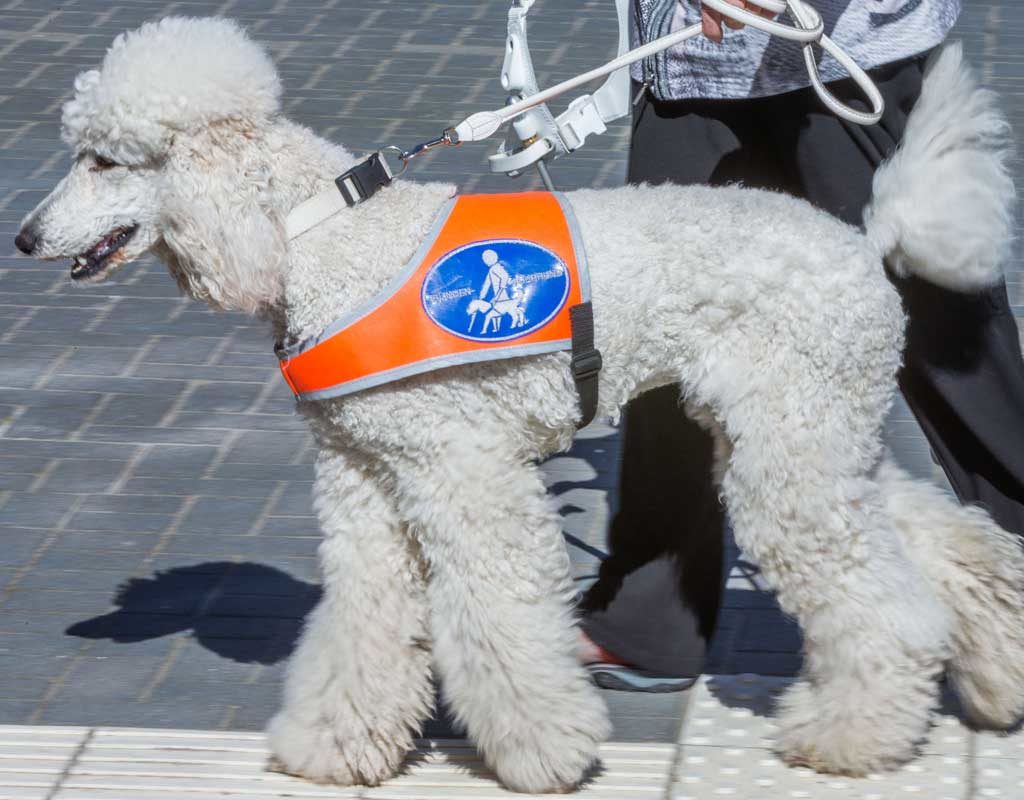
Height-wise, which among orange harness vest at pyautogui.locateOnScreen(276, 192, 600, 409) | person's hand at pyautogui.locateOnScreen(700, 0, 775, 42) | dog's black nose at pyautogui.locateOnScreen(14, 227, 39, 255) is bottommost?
orange harness vest at pyautogui.locateOnScreen(276, 192, 600, 409)

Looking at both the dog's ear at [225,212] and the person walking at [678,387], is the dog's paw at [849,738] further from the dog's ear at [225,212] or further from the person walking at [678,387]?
the dog's ear at [225,212]

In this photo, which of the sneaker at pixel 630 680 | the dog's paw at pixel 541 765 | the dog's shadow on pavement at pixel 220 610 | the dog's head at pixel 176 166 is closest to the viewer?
the dog's head at pixel 176 166

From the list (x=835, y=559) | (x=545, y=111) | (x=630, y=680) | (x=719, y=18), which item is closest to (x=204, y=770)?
(x=630, y=680)

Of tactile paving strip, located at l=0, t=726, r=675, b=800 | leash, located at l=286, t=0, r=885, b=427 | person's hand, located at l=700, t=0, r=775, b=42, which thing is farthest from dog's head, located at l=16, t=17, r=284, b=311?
tactile paving strip, located at l=0, t=726, r=675, b=800

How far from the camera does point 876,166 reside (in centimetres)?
392

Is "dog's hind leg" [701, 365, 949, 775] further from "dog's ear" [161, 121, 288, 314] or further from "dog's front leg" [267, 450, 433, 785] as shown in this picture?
"dog's ear" [161, 121, 288, 314]

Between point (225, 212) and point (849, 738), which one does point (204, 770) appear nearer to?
point (225, 212)

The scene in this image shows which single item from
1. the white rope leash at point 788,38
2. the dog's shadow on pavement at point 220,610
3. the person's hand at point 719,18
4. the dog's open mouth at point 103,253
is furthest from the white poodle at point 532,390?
the dog's shadow on pavement at point 220,610

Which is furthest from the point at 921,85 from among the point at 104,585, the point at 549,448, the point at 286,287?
the point at 104,585

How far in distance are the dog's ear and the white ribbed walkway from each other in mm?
1037

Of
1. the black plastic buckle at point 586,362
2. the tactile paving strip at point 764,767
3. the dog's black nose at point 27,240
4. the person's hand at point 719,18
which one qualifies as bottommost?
the tactile paving strip at point 764,767

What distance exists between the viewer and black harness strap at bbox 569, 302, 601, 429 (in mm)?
3494

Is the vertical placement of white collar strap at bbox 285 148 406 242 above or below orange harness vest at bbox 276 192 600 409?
Answer: above

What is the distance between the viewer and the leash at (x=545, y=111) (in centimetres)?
352
